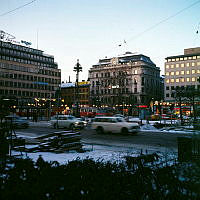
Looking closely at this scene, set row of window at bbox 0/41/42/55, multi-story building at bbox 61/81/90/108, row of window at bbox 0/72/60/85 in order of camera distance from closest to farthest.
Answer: row of window at bbox 0/72/60/85 → row of window at bbox 0/41/42/55 → multi-story building at bbox 61/81/90/108

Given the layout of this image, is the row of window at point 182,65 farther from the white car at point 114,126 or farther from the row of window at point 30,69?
the white car at point 114,126

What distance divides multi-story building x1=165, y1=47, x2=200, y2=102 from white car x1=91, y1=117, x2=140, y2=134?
2880 inches

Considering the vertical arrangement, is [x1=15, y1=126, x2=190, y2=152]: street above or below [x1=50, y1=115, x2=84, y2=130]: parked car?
below

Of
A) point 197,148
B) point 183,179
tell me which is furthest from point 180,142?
point 183,179

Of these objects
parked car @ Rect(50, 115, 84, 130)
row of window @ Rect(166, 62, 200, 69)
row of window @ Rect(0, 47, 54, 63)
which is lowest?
parked car @ Rect(50, 115, 84, 130)

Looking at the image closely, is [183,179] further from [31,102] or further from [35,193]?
[31,102]

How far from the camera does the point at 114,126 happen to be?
21.4m

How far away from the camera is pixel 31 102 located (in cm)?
8894

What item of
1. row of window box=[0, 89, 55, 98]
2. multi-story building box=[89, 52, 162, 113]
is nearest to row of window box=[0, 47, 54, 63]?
row of window box=[0, 89, 55, 98]

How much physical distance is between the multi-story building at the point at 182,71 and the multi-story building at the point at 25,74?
4766cm

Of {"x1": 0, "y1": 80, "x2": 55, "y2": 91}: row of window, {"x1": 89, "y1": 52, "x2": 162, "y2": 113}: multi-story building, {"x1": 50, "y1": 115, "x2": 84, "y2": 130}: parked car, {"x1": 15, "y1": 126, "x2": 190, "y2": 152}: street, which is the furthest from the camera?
{"x1": 89, "y1": 52, "x2": 162, "y2": 113}: multi-story building

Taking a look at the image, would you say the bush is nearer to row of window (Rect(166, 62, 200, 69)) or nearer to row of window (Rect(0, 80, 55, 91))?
row of window (Rect(0, 80, 55, 91))

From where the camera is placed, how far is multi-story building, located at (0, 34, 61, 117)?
8541cm

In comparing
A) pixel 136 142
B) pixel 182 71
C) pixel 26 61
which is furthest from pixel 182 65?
pixel 136 142
